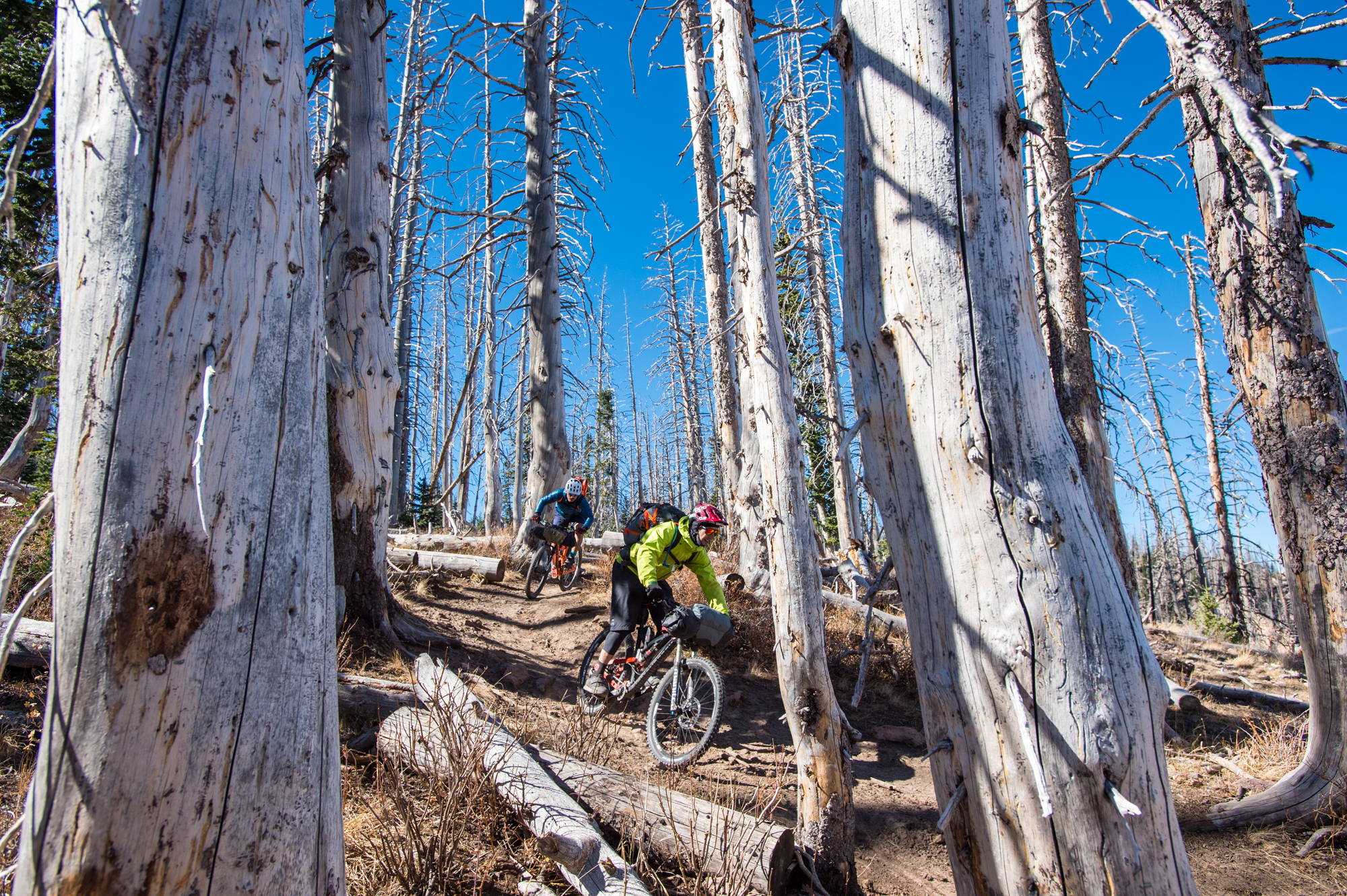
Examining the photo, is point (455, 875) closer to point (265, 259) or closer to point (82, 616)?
point (82, 616)

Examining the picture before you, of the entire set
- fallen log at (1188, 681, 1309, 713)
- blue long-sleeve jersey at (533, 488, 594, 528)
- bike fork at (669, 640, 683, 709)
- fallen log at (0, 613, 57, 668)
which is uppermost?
blue long-sleeve jersey at (533, 488, 594, 528)

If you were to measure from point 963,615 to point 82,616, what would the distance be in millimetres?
2103

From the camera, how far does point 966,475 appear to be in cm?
182

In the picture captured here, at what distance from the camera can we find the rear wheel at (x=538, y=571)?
9180 millimetres

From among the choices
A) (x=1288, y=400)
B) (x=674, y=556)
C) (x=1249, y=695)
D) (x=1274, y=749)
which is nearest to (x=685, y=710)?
(x=674, y=556)

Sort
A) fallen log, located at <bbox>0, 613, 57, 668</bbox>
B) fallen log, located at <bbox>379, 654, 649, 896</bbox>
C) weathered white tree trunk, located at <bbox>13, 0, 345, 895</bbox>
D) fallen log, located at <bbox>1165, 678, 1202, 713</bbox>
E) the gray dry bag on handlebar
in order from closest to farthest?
weathered white tree trunk, located at <bbox>13, 0, 345, 895</bbox> → fallen log, located at <bbox>379, 654, 649, 896</bbox> → fallen log, located at <bbox>0, 613, 57, 668</bbox> → the gray dry bag on handlebar → fallen log, located at <bbox>1165, 678, 1202, 713</bbox>

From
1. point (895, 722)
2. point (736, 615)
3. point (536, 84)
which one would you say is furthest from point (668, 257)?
point (895, 722)

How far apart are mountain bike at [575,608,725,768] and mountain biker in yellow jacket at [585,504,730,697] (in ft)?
0.48

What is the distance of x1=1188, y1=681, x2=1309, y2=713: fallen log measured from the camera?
7.54 meters

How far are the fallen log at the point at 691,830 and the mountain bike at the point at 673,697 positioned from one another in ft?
4.73

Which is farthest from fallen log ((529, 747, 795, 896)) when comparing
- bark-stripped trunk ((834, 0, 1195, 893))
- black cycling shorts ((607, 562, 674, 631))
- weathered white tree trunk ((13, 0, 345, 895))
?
black cycling shorts ((607, 562, 674, 631))

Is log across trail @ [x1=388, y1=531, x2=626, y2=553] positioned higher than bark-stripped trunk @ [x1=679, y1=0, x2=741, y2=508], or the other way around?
bark-stripped trunk @ [x1=679, y1=0, x2=741, y2=508]

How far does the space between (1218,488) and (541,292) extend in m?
16.5

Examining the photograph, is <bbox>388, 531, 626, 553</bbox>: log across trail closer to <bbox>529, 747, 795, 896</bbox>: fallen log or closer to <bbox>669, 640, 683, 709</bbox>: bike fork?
<bbox>669, 640, 683, 709</bbox>: bike fork
